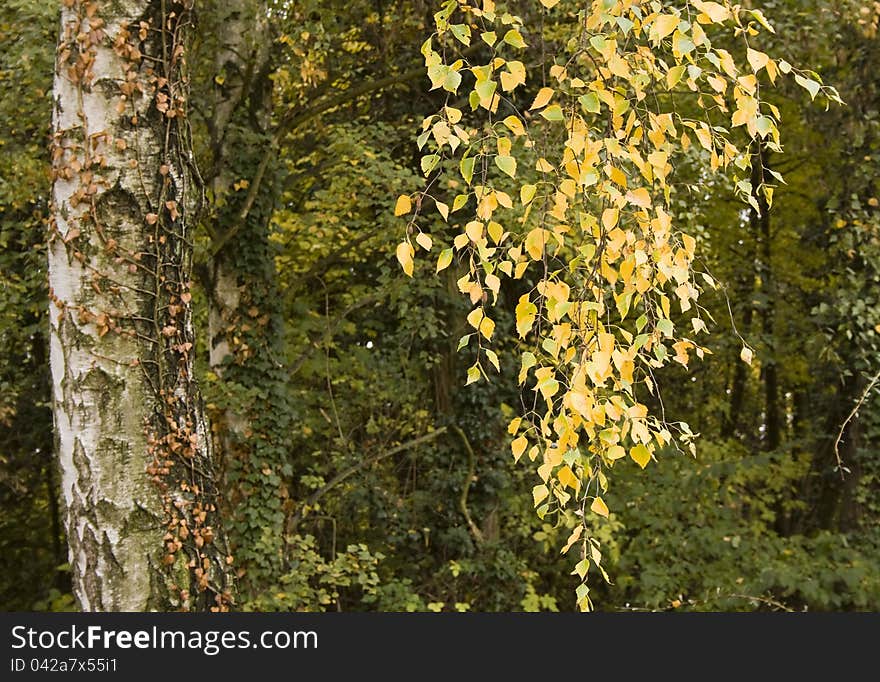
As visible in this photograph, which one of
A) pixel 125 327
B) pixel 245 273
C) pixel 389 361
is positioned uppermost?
pixel 245 273

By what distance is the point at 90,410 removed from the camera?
3117mm

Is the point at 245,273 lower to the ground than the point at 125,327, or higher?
higher

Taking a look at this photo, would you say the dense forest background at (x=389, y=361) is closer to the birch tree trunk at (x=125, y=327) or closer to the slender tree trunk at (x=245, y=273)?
the slender tree trunk at (x=245, y=273)

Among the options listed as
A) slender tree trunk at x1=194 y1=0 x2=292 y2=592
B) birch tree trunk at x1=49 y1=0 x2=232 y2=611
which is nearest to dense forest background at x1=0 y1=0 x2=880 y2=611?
slender tree trunk at x1=194 y1=0 x2=292 y2=592

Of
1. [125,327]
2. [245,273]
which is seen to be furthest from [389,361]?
[125,327]

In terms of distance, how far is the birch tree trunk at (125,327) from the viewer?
3.12 metres

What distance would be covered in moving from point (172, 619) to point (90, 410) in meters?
0.75

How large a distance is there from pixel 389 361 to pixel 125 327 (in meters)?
5.20

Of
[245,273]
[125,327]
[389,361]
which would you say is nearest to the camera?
[125,327]

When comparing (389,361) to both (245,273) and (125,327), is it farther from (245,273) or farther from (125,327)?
A: (125,327)

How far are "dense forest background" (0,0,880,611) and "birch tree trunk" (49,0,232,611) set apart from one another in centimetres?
177

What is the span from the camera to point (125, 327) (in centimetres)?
319

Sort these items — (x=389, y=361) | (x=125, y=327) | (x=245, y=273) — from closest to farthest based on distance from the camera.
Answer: (x=125, y=327) < (x=245, y=273) < (x=389, y=361)

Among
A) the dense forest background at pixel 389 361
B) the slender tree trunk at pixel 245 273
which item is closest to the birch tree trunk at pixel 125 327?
the dense forest background at pixel 389 361
